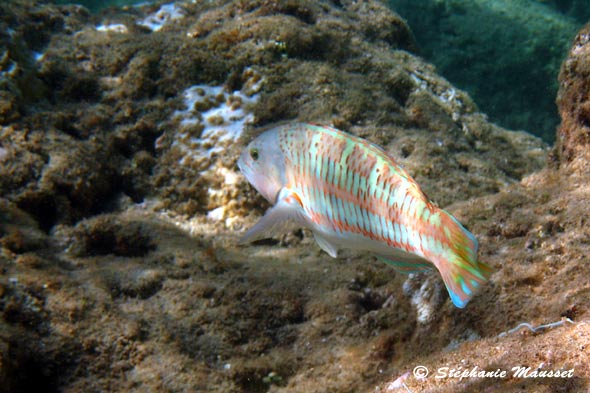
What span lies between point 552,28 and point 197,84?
1164 centimetres

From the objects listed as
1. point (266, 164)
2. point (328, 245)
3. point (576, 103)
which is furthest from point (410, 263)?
point (576, 103)

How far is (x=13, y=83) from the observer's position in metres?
5.08

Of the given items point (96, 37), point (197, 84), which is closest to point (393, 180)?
point (197, 84)

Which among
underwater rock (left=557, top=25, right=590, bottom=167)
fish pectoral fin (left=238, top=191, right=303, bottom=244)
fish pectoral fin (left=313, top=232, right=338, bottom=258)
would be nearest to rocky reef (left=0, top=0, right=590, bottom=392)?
underwater rock (left=557, top=25, right=590, bottom=167)

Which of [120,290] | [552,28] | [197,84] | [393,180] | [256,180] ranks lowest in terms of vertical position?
[120,290]

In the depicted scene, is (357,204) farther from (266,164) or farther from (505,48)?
(505,48)

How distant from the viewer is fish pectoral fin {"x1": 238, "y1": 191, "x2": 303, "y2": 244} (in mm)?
2248

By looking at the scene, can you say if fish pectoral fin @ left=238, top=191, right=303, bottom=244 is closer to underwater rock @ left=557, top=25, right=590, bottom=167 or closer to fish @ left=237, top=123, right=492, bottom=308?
fish @ left=237, top=123, right=492, bottom=308

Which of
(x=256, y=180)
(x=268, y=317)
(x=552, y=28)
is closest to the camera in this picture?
(x=256, y=180)

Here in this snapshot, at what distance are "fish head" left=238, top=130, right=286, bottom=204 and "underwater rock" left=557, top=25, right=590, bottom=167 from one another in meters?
2.54

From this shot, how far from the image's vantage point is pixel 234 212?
491 centimetres

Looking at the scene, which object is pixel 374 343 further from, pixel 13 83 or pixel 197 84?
pixel 13 83

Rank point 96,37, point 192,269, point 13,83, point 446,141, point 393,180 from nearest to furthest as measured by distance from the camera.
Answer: point 393,180, point 192,269, point 13,83, point 446,141, point 96,37

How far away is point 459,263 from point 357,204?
0.54m
